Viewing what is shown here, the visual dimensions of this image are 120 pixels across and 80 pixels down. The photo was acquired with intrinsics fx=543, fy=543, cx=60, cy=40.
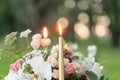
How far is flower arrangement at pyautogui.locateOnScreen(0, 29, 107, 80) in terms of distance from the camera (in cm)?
169

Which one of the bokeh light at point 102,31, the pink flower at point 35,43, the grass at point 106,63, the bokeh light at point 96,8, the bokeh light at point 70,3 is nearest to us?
the pink flower at point 35,43

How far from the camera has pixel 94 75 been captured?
6.13 ft

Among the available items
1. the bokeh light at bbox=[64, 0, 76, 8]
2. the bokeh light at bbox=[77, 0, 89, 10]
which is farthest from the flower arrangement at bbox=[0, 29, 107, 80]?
the bokeh light at bbox=[64, 0, 76, 8]

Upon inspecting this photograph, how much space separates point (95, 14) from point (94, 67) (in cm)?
1308

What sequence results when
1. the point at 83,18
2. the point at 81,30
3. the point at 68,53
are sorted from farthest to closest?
the point at 81,30, the point at 83,18, the point at 68,53

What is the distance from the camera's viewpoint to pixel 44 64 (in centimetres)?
168

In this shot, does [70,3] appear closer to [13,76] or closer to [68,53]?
[68,53]

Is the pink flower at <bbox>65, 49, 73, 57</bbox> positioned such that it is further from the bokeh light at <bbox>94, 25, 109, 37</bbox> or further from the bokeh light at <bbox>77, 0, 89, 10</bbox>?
the bokeh light at <bbox>94, 25, 109, 37</bbox>

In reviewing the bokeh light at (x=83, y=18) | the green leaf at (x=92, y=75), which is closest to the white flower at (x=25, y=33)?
the green leaf at (x=92, y=75)

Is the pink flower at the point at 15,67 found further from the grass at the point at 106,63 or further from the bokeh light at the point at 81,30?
the bokeh light at the point at 81,30

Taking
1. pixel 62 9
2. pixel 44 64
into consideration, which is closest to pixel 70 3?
pixel 62 9

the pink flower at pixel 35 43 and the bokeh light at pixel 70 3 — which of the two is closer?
the pink flower at pixel 35 43

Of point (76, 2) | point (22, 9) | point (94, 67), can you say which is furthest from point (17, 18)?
point (94, 67)

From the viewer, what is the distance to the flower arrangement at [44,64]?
66.7 inches
